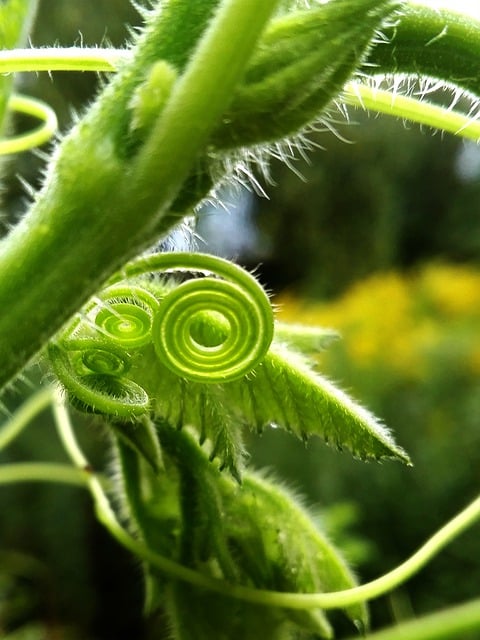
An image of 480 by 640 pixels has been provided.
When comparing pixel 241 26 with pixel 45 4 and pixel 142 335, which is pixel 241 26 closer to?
pixel 142 335

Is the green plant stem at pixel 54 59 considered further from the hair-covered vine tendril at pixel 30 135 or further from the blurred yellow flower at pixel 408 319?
the blurred yellow flower at pixel 408 319

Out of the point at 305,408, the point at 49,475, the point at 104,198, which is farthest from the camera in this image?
→ the point at 49,475

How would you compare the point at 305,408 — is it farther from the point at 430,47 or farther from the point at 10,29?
the point at 10,29

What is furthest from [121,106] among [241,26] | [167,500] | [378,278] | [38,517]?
[378,278]

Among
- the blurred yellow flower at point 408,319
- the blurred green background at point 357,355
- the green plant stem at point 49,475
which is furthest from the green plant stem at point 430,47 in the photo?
the blurred yellow flower at point 408,319

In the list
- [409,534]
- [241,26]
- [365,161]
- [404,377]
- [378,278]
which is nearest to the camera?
[241,26]

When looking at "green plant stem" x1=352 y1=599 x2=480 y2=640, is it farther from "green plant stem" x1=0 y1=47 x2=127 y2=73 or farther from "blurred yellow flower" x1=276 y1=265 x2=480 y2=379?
"blurred yellow flower" x1=276 y1=265 x2=480 y2=379

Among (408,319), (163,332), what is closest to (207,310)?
(163,332)
